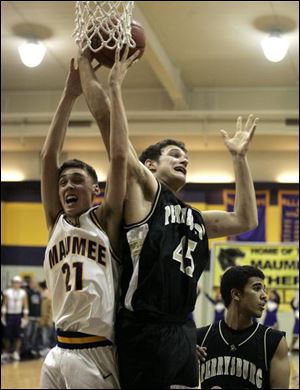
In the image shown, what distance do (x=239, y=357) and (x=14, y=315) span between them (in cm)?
1274

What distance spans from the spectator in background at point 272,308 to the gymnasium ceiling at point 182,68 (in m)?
4.11

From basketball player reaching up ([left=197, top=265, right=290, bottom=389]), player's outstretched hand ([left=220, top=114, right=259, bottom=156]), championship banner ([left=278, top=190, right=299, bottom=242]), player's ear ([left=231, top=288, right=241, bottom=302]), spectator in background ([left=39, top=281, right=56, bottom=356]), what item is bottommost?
spectator in background ([left=39, top=281, right=56, bottom=356])

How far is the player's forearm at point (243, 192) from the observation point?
3.81 m

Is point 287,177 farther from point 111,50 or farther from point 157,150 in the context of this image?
point 111,50

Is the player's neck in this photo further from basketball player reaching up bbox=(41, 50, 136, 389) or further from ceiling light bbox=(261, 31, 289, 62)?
ceiling light bbox=(261, 31, 289, 62)

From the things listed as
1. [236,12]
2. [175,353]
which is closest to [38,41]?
[236,12]

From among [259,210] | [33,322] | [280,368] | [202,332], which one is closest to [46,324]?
[33,322]

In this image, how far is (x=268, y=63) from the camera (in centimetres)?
1450

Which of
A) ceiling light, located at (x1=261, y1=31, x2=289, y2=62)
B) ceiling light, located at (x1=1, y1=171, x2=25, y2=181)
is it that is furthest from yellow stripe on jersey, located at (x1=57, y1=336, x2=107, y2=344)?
ceiling light, located at (x1=1, y1=171, x2=25, y2=181)

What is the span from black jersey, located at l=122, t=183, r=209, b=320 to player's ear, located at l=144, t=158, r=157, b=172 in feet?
1.01

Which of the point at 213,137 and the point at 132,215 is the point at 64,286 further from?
the point at 213,137

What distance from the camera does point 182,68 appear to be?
Result: 1497 cm

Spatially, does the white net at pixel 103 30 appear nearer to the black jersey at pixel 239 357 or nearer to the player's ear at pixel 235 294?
the player's ear at pixel 235 294

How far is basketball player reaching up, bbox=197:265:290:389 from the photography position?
13.7 feet
